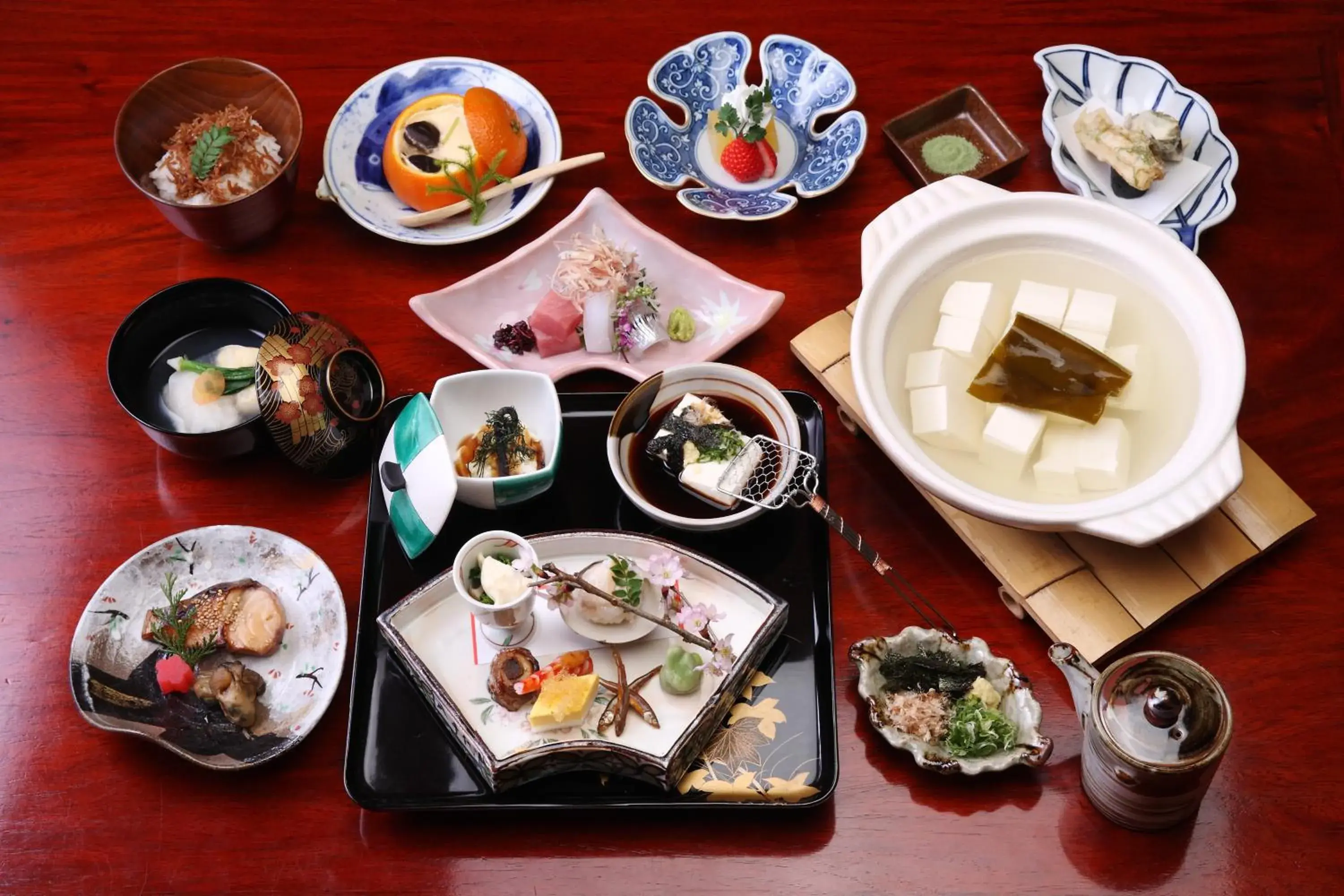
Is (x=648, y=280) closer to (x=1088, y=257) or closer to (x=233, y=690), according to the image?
(x=1088, y=257)

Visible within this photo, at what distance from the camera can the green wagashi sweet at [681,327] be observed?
2.04m

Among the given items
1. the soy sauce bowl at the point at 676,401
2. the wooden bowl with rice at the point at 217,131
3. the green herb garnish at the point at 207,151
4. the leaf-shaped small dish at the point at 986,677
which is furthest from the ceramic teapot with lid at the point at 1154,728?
the green herb garnish at the point at 207,151

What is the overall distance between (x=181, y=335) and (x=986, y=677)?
1465 millimetres

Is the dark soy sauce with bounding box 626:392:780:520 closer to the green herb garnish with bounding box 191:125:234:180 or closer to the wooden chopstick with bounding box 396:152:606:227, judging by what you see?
the wooden chopstick with bounding box 396:152:606:227

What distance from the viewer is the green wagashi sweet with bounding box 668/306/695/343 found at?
204 cm

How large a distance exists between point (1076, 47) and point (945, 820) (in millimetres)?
1482

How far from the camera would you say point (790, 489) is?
1821mm

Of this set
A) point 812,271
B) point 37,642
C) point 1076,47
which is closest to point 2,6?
point 37,642

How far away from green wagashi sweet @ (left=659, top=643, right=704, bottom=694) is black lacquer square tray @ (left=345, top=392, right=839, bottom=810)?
9 centimetres

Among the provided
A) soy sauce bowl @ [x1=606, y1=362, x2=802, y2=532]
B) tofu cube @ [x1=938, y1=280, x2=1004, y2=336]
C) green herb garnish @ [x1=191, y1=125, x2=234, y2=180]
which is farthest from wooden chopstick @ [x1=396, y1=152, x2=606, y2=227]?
tofu cube @ [x1=938, y1=280, x2=1004, y2=336]

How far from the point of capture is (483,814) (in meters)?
1.69

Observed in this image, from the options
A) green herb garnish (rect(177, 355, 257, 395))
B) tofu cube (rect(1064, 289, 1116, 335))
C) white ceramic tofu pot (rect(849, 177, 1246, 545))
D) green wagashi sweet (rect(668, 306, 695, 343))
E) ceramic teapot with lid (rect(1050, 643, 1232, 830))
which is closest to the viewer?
ceramic teapot with lid (rect(1050, 643, 1232, 830))

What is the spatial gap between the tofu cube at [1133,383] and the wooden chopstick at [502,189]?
39.9 inches

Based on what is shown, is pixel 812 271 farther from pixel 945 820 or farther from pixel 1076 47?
pixel 945 820
